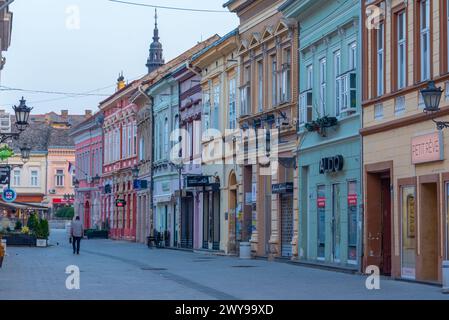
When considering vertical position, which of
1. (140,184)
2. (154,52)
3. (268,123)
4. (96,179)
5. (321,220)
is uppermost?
(154,52)

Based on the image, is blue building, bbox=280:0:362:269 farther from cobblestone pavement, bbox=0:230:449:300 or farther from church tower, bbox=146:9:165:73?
church tower, bbox=146:9:165:73

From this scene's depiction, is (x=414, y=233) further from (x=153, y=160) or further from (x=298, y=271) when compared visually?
(x=153, y=160)

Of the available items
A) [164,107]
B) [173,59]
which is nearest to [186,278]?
[164,107]

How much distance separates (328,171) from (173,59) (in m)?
30.8

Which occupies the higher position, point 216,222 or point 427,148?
point 427,148

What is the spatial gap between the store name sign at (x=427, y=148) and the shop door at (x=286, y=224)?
36.9 ft

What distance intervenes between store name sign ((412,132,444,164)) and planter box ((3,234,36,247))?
109 ft

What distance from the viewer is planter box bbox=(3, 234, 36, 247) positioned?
178ft

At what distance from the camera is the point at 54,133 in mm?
118812

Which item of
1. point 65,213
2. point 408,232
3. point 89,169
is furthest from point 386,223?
point 65,213

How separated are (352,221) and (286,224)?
6730 mm

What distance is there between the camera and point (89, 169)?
84.5m

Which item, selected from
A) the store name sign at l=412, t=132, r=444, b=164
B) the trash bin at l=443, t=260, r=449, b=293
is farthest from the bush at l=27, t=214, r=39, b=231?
the trash bin at l=443, t=260, r=449, b=293

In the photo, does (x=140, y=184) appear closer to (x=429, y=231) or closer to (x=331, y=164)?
(x=331, y=164)
